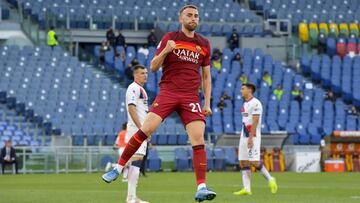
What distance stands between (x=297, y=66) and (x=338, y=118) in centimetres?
499

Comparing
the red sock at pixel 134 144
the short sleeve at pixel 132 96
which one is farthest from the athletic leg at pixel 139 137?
the short sleeve at pixel 132 96

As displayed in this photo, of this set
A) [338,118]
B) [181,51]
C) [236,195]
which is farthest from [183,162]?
[181,51]

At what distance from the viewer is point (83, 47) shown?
49.6 m

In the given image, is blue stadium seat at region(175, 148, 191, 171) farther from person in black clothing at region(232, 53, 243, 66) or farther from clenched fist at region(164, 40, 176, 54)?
clenched fist at region(164, 40, 176, 54)

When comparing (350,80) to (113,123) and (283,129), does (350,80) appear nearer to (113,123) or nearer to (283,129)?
(283,129)

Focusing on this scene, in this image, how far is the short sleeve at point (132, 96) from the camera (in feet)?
59.1

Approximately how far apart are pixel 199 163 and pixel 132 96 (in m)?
4.02

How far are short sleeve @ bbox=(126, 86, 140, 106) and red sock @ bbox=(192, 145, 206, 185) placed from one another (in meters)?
3.84

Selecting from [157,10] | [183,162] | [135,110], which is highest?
[157,10]

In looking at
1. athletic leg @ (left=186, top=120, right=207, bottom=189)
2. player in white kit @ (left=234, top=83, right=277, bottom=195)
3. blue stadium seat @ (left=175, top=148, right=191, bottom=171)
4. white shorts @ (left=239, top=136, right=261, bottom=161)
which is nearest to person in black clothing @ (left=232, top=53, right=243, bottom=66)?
blue stadium seat @ (left=175, top=148, right=191, bottom=171)

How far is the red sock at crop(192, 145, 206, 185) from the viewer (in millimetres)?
14180

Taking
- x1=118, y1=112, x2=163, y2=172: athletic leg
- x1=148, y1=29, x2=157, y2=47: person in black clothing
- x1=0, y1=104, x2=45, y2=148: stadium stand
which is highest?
x1=148, y1=29, x2=157, y2=47: person in black clothing

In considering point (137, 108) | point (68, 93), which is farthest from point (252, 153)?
point (68, 93)

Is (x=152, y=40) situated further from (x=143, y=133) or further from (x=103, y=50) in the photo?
(x=143, y=133)
